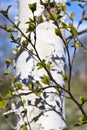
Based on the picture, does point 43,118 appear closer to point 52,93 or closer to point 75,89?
point 52,93

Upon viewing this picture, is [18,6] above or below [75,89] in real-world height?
above

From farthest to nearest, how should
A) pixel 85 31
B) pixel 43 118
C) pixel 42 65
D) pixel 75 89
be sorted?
pixel 75 89 → pixel 85 31 → pixel 43 118 → pixel 42 65

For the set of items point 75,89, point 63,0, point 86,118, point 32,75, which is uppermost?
point 63,0

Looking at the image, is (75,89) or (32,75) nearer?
(32,75)

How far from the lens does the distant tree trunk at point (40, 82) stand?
98cm

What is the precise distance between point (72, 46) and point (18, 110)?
0.21 meters

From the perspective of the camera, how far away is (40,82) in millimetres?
976

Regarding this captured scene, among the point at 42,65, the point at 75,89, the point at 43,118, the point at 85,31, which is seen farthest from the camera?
the point at 75,89

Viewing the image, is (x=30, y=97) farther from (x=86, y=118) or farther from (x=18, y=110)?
(x=86, y=118)

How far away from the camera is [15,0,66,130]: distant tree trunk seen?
3.20 ft

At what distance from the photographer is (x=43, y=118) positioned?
0.97 metres

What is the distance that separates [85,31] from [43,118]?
0.86ft

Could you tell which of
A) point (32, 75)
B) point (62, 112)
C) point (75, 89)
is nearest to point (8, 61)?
point (32, 75)

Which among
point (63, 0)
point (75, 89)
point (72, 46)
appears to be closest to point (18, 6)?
point (63, 0)
